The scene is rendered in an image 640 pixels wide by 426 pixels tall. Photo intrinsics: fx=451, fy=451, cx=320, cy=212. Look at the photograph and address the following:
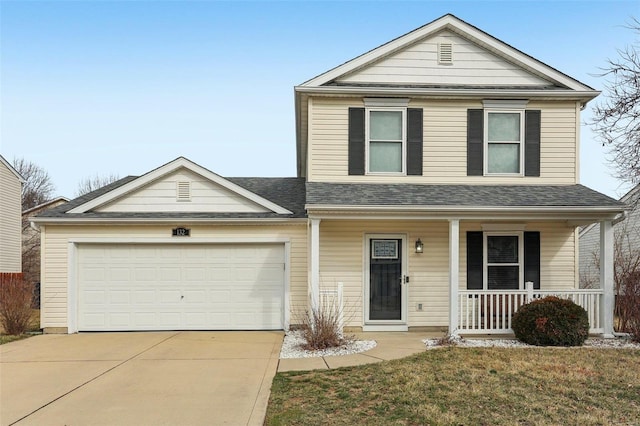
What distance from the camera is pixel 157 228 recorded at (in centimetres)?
1077

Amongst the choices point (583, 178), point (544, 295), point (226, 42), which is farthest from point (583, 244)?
point (226, 42)

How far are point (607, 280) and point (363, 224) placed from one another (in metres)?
5.27

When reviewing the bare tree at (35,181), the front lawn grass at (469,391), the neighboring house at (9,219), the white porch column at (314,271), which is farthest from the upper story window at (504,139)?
the bare tree at (35,181)

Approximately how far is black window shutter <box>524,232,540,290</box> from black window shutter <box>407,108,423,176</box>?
3021mm

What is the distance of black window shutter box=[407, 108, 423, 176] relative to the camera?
10828 mm

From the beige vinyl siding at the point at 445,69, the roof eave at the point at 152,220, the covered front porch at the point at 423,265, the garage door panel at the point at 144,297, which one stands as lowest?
the garage door panel at the point at 144,297

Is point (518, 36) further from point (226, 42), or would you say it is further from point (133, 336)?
point (133, 336)

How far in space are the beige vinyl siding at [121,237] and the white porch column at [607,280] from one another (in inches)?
255

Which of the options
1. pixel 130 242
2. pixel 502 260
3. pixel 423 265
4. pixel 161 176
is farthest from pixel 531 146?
pixel 130 242

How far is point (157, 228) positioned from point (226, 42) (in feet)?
20.4

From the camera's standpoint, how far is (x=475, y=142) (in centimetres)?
1088

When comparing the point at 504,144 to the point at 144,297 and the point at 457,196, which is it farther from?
the point at 144,297

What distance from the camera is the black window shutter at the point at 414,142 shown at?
426 inches

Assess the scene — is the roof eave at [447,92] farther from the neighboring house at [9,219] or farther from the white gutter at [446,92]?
the neighboring house at [9,219]
